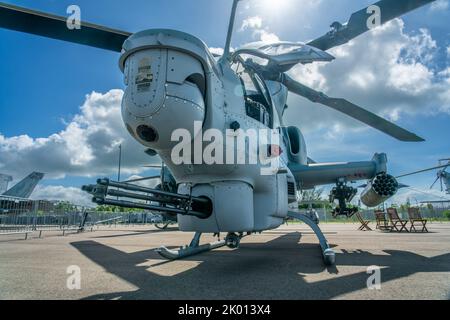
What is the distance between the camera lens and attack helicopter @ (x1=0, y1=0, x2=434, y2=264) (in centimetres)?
356

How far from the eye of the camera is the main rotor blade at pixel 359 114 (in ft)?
24.8

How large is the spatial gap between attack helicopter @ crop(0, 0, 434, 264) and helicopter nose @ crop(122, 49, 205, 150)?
0.01 m

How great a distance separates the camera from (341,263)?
5.39 metres

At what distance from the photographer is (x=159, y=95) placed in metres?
3.49

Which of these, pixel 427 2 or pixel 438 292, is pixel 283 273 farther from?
pixel 427 2

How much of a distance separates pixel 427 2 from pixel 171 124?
15.7ft

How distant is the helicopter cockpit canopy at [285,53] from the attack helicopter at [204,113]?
2 centimetres

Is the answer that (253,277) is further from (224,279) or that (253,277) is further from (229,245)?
(229,245)

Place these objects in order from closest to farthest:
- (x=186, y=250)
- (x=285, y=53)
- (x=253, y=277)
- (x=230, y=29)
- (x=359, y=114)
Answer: (x=253, y=277) → (x=230, y=29) → (x=285, y=53) → (x=186, y=250) → (x=359, y=114)

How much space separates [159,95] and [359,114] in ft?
20.4

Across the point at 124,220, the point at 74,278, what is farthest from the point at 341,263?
the point at 124,220

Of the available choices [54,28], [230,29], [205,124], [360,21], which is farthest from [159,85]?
[360,21]

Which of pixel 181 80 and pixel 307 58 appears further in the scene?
pixel 307 58

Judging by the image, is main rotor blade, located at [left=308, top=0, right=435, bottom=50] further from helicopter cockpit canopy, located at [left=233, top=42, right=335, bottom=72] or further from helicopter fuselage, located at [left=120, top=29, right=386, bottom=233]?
helicopter fuselage, located at [left=120, top=29, right=386, bottom=233]
